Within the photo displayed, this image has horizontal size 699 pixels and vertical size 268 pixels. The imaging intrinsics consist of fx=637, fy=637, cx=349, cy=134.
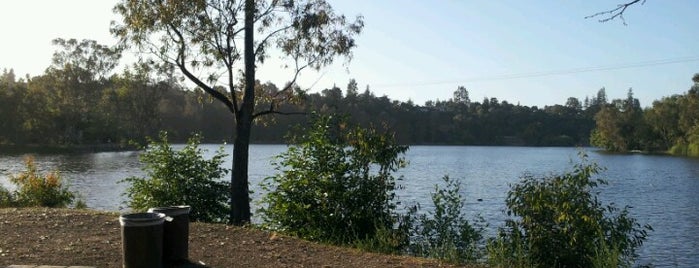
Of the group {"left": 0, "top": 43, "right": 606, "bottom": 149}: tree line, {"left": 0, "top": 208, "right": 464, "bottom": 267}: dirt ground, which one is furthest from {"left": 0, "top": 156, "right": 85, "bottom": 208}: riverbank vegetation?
{"left": 0, "top": 43, "right": 606, "bottom": 149}: tree line

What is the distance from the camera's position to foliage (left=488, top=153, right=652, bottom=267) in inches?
397

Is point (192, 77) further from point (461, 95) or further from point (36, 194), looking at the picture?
point (461, 95)

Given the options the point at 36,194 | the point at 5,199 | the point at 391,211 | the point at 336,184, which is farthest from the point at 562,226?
the point at 5,199

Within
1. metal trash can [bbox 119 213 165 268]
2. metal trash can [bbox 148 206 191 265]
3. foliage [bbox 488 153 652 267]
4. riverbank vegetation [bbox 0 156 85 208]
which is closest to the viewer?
metal trash can [bbox 119 213 165 268]

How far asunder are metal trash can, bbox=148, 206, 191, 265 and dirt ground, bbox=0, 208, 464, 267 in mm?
266

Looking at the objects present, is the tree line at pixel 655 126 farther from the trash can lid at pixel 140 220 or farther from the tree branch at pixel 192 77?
the trash can lid at pixel 140 220

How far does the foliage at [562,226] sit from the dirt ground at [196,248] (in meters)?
2.77

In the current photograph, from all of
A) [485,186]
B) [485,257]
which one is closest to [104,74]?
[485,186]

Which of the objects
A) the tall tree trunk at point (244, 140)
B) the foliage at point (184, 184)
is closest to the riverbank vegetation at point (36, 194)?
the foliage at point (184, 184)

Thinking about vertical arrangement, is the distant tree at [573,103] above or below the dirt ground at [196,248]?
above

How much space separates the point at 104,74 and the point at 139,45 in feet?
266

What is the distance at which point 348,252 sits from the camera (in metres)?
8.78

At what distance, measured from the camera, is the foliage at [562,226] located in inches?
397

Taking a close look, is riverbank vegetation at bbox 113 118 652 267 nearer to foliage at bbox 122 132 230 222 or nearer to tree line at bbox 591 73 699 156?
foliage at bbox 122 132 230 222
